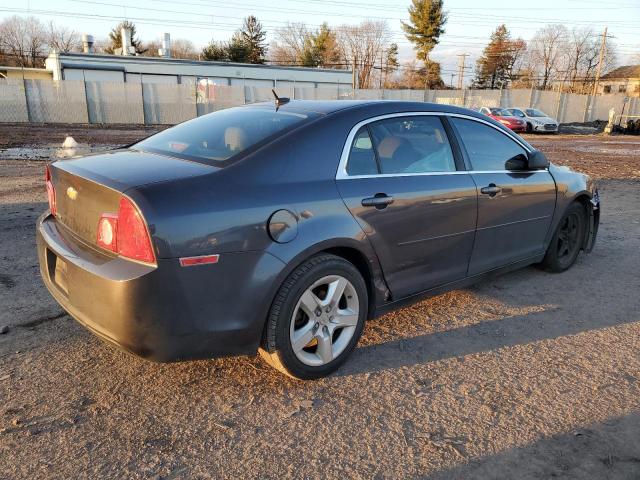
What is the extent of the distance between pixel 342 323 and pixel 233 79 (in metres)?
40.7

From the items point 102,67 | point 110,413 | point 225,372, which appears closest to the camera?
point 110,413

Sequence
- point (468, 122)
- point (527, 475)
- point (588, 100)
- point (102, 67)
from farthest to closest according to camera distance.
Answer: point (588, 100)
point (102, 67)
point (468, 122)
point (527, 475)

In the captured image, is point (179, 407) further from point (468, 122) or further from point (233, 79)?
point (233, 79)

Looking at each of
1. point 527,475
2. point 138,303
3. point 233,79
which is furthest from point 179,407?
point 233,79

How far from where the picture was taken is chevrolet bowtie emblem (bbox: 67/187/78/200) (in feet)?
9.13

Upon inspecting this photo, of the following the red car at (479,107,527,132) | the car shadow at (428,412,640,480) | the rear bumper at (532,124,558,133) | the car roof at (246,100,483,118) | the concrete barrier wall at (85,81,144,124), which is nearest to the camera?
the car shadow at (428,412,640,480)

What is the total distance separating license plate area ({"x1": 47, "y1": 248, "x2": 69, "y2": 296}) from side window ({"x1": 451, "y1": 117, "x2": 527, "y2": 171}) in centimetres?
285

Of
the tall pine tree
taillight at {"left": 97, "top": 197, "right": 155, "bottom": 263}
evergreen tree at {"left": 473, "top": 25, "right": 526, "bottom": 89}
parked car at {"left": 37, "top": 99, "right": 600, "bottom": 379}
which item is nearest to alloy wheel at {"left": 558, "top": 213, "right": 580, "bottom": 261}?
parked car at {"left": 37, "top": 99, "right": 600, "bottom": 379}

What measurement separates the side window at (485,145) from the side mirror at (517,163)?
3cm

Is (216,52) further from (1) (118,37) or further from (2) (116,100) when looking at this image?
(2) (116,100)

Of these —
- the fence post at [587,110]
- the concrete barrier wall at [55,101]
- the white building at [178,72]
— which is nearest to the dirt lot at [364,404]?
the concrete barrier wall at [55,101]

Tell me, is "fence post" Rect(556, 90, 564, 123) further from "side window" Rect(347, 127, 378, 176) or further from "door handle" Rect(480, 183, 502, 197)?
"side window" Rect(347, 127, 378, 176)

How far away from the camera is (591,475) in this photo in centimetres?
227

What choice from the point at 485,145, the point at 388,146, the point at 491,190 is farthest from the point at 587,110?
the point at 388,146
